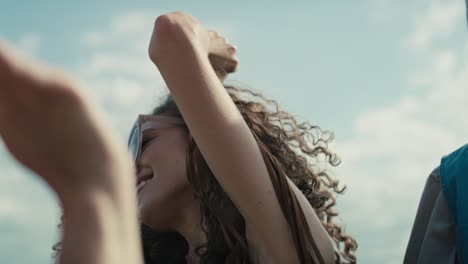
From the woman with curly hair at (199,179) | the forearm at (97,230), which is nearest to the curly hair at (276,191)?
Answer: the woman with curly hair at (199,179)

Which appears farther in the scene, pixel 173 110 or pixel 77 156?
pixel 173 110

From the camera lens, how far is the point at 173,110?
11.1 feet

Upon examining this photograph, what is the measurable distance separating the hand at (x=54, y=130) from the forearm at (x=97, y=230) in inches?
0.7

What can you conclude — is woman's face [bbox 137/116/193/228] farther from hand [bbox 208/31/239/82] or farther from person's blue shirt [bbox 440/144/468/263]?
person's blue shirt [bbox 440/144/468/263]

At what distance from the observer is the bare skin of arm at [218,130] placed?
2.44 m

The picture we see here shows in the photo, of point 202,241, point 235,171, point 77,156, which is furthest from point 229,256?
point 77,156

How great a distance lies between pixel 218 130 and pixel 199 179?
22.4 inches

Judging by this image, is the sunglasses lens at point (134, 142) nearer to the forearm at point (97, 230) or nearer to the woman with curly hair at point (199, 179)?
the woman with curly hair at point (199, 179)

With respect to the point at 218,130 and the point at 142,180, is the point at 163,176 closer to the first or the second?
the point at 142,180

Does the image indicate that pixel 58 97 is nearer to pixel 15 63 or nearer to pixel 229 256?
pixel 15 63

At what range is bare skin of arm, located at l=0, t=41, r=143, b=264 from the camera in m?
0.88

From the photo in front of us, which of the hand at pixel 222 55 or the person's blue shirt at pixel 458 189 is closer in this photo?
the person's blue shirt at pixel 458 189

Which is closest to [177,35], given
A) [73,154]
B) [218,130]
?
[218,130]

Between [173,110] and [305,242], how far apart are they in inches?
42.5
